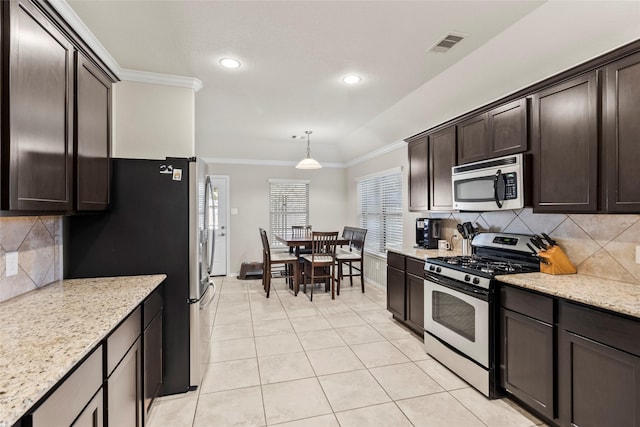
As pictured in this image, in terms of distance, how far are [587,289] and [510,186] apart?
0.88 metres

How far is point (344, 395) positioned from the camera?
7.80 feet

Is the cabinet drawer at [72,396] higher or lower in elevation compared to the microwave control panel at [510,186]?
lower

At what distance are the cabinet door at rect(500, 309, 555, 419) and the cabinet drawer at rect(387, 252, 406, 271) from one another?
4.65ft

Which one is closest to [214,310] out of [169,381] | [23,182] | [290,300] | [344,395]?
[290,300]

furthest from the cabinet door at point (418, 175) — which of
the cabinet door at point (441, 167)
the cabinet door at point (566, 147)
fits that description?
the cabinet door at point (566, 147)

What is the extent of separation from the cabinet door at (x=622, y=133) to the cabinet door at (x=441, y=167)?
4.53 ft

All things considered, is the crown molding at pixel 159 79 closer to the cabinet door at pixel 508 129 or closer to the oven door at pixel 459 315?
the cabinet door at pixel 508 129

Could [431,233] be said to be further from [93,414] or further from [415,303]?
[93,414]

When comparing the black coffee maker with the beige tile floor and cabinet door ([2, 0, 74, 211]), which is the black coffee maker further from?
cabinet door ([2, 0, 74, 211])

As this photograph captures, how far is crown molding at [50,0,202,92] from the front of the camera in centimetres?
191

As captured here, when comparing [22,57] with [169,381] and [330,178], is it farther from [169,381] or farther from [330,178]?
[330,178]

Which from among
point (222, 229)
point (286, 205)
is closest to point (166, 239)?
point (222, 229)

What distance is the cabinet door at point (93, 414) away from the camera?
1148mm

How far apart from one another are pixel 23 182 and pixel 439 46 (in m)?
2.74
